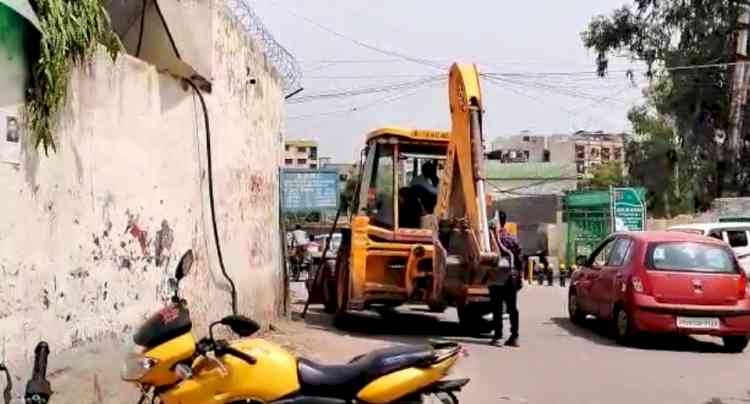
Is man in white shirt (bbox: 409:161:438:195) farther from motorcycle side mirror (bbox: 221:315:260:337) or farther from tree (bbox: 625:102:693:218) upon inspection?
tree (bbox: 625:102:693:218)

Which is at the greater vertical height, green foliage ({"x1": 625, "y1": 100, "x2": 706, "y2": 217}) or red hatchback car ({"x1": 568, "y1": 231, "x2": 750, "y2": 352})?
green foliage ({"x1": 625, "y1": 100, "x2": 706, "y2": 217})

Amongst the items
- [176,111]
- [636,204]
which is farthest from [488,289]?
[636,204]

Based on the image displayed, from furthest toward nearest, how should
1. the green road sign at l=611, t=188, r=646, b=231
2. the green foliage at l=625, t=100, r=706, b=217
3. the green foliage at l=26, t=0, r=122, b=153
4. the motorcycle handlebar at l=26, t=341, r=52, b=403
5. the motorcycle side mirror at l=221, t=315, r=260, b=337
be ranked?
the green foliage at l=625, t=100, r=706, b=217 < the green road sign at l=611, t=188, r=646, b=231 < the green foliage at l=26, t=0, r=122, b=153 < the motorcycle side mirror at l=221, t=315, r=260, b=337 < the motorcycle handlebar at l=26, t=341, r=52, b=403

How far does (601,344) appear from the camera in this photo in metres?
13.2

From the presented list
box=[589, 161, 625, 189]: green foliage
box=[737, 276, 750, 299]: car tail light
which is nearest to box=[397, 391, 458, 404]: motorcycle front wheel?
box=[737, 276, 750, 299]: car tail light

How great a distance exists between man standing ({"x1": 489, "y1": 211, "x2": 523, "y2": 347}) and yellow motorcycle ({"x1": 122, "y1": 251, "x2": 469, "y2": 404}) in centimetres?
715

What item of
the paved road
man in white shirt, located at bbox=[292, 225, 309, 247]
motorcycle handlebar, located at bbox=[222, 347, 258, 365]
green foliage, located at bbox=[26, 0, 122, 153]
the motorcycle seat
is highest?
green foliage, located at bbox=[26, 0, 122, 153]

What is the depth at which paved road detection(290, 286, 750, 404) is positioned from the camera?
933 centimetres

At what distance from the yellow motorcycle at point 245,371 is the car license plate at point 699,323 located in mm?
8075

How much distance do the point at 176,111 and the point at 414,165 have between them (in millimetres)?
7062

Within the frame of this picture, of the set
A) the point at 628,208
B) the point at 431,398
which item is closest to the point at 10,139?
the point at 431,398

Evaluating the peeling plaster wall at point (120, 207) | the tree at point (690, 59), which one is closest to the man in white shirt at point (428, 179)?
the peeling plaster wall at point (120, 207)

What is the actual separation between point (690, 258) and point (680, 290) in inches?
22.9

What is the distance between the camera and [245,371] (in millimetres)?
5039
